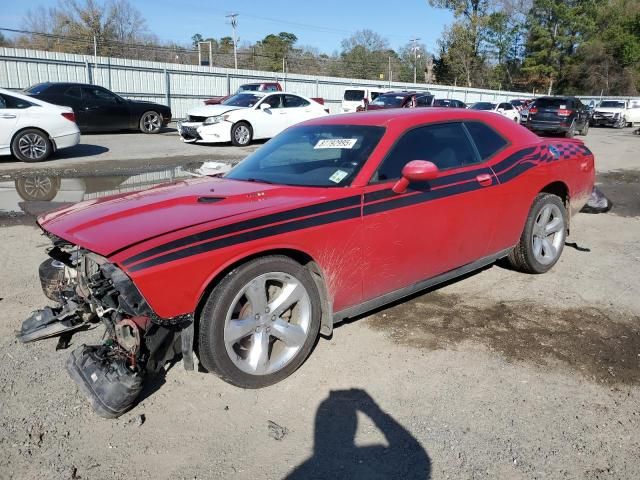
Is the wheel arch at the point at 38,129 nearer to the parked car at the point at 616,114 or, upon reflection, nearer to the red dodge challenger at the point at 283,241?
the red dodge challenger at the point at 283,241

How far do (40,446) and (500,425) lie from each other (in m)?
2.30

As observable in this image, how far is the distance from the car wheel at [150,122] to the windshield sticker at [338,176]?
53.6ft

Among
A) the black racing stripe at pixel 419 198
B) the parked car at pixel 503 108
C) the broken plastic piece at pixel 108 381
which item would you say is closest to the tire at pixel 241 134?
the black racing stripe at pixel 419 198

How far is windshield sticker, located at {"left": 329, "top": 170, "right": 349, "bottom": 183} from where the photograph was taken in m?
3.40

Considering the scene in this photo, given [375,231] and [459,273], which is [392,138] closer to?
[375,231]

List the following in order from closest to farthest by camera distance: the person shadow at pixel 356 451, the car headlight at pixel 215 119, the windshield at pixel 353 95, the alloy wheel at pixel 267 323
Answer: the person shadow at pixel 356 451, the alloy wheel at pixel 267 323, the car headlight at pixel 215 119, the windshield at pixel 353 95

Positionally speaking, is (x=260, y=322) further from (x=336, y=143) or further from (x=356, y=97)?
(x=356, y=97)

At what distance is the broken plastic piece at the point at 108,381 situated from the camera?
2635 millimetres

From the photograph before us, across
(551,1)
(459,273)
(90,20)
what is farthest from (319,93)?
(551,1)

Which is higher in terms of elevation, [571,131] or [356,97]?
[356,97]

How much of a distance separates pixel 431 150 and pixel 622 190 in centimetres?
760

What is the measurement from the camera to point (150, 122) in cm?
1841

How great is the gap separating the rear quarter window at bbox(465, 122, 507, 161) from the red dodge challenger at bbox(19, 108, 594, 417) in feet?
0.06

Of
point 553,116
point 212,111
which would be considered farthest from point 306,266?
point 553,116
